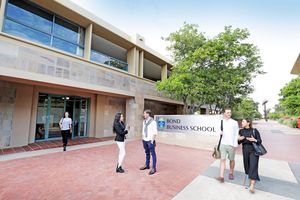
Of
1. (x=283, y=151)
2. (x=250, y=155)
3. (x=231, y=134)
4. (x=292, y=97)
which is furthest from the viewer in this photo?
(x=292, y=97)

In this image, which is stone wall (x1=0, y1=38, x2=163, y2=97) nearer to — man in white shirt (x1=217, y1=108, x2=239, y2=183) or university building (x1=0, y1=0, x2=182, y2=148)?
university building (x1=0, y1=0, x2=182, y2=148)

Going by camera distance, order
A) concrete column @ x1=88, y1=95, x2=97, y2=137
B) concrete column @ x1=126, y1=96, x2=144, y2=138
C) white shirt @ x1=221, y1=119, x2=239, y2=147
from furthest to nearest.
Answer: concrete column @ x1=126, y1=96, x2=144, y2=138
concrete column @ x1=88, y1=95, x2=97, y2=137
white shirt @ x1=221, y1=119, x2=239, y2=147

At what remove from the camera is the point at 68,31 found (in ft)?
27.4

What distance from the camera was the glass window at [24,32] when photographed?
20.3 ft

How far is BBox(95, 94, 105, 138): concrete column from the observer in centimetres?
1037

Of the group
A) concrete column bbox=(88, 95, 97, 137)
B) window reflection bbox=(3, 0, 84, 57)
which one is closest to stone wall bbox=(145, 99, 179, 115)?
concrete column bbox=(88, 95, 97, 137)

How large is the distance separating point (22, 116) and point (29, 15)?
4553 millimetres

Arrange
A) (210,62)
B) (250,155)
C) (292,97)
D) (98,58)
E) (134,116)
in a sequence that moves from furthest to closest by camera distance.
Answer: (292,97)
(134,116)
(210,62)
(98,58)
(250,155)

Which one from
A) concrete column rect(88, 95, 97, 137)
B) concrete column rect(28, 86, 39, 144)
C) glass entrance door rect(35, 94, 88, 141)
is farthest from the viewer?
concrete column rect(88, 95, 97, 137)

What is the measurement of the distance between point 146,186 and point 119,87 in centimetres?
685

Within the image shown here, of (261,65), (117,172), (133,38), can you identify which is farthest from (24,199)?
(261,65)

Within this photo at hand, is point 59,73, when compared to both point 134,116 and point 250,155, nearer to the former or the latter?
point 134,116

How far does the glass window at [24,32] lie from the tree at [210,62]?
6535 mm

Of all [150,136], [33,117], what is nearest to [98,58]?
[33,117]
